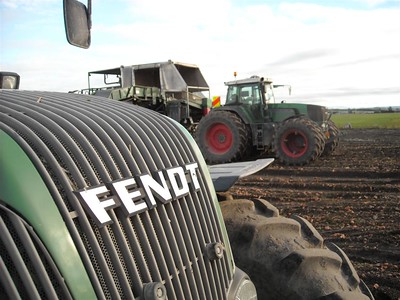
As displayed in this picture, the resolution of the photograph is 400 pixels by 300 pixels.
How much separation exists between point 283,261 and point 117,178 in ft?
4.31

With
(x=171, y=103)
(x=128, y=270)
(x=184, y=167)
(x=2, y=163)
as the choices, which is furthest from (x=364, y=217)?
(x=171, y=103)

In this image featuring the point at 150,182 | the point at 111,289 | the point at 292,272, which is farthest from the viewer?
the point at 292,272

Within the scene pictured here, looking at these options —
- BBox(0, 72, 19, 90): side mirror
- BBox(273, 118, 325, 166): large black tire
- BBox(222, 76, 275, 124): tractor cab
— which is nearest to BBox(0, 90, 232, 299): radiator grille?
BBox(0, 72, 19, 90): side mirror

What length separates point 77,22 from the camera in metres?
2.27

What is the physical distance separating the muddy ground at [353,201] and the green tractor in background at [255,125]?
0.65 metres

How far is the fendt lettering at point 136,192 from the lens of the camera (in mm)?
1626

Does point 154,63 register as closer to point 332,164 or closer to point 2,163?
point 332,164

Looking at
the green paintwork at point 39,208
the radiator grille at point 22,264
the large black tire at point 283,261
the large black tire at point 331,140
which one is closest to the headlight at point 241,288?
the large black tire at point 283,261

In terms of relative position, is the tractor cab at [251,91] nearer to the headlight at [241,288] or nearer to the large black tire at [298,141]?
the large black tire at [298,141]

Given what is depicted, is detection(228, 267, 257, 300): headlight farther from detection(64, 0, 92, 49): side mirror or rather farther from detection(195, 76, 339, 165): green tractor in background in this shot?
detection(195, 76, 339, 165): green tractor in background

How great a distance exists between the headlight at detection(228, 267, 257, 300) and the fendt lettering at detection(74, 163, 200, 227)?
551mm

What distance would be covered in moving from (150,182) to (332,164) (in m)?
11.4

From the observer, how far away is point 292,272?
2.70 meters

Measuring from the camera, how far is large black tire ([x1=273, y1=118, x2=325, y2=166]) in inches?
487
